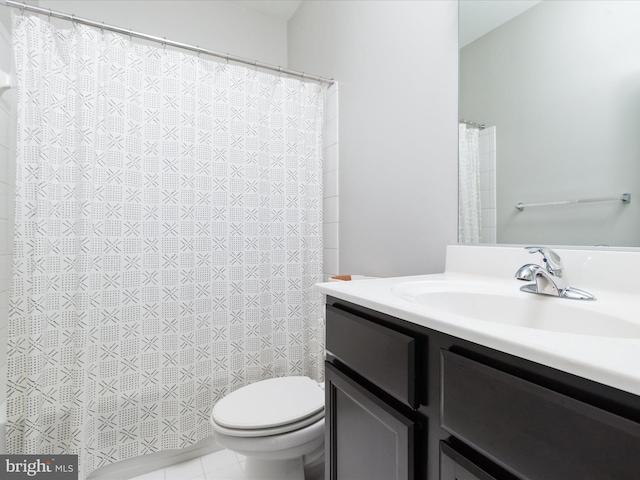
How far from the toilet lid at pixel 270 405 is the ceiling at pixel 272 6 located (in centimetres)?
230

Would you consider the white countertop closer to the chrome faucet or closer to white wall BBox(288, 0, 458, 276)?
the chrome faucet

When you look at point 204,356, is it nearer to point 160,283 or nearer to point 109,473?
point 160,283

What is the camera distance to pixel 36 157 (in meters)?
1.20

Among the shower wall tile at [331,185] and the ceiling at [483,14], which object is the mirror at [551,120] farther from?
the shower wall tile at [331,185]

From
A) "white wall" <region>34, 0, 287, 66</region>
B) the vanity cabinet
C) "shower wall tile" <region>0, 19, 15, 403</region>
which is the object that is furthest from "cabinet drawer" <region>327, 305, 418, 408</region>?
"white wall" <region>34, 0, 287, 66</region>

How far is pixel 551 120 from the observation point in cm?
87

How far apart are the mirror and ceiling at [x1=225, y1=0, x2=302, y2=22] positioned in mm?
1516

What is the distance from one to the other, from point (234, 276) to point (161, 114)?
0.77 metres

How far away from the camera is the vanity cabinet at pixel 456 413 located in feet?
1.12

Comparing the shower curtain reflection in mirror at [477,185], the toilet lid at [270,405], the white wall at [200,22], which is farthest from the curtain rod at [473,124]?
the white wall at [200,22]

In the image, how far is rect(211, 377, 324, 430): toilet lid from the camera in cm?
107

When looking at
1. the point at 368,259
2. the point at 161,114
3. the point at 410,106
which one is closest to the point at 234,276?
the point at 368,259

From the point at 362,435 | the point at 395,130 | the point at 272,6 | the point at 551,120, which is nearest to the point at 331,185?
the point at 395,130

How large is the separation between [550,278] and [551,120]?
446 mm
